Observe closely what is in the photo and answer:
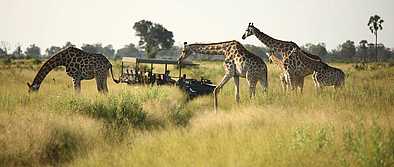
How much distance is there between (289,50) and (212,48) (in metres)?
3.00

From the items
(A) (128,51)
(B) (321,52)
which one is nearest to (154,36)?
(B) (321,52)

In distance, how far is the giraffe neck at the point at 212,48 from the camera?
52.3 ft

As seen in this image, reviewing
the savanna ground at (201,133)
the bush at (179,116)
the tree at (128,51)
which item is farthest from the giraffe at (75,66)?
the tree at (128,51)

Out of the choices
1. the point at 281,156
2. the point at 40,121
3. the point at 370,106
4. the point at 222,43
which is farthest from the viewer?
the point at 222,43

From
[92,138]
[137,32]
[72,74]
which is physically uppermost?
[137,32]

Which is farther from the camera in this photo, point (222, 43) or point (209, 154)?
point (222, 43)

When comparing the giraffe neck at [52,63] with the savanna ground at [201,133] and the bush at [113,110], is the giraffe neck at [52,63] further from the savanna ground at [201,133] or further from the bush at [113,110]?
the bush at [113,110]

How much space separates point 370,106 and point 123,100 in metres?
6.83

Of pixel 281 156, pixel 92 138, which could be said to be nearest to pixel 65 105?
pixel 92 138

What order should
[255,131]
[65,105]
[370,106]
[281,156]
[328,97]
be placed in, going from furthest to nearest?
[328,97], [65,105], [370,106], [255,131], [281,156]

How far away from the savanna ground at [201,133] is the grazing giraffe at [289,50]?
2032 millimetres

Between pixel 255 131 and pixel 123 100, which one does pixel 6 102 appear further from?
pixel 255 131

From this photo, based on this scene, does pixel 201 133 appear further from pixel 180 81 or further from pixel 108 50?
pixel 108 50

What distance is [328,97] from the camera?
44.9 ft
